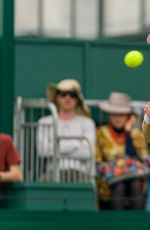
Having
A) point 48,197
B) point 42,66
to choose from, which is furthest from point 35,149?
point 48,197

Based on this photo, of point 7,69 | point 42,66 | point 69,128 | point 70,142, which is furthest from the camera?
point 42,66

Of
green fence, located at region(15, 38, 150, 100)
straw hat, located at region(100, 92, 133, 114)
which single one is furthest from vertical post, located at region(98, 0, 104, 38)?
straw hat, located at region(100, 92, 133, 114)

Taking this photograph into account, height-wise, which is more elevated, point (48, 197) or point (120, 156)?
point (120, 156)

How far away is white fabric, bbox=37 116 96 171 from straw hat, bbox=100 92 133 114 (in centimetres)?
44

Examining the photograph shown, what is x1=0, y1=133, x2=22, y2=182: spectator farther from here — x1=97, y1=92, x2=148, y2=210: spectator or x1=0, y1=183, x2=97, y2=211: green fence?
x1=97, y1=92, x2=148, y2=210: spectator

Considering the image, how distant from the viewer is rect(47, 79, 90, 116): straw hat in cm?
1362

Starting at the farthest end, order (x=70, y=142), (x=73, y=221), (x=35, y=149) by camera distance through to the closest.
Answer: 1. (x=35, y=149)
2. (x=70, y=142)
3. (x=73, y=221)

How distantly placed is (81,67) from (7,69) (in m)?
1.89

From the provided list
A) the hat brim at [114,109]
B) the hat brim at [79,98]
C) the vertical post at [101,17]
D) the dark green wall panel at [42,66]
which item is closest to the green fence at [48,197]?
the hat brim at [79,98]

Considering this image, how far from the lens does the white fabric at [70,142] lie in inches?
520

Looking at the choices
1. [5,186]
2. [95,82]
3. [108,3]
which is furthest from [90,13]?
[5,186]

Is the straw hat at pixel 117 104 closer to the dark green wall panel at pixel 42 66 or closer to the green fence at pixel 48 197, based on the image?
the dark green wall panel at pixel 42 66

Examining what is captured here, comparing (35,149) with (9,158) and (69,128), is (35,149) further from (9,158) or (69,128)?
(9,158)

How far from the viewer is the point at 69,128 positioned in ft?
44.1
